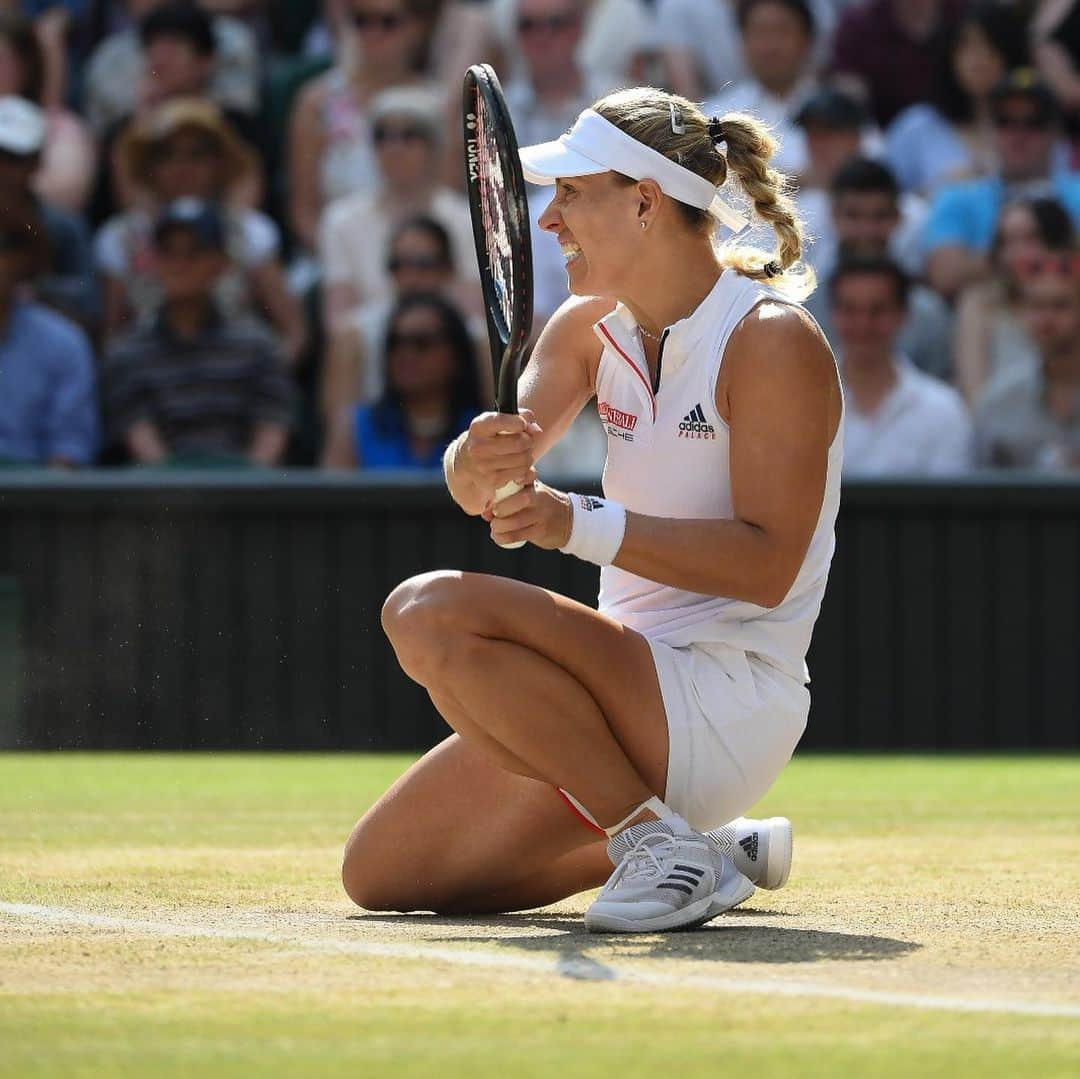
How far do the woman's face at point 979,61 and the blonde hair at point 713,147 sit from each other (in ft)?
22.0

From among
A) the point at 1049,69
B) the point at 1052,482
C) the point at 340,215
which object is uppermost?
the point at 1049,69

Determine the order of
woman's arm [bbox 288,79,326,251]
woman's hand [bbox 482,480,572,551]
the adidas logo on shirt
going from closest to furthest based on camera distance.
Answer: woman's hand [bbox 482,480,572,551] → the adidas logo on shirt → woman's arm [bbox 288,79,326,251]

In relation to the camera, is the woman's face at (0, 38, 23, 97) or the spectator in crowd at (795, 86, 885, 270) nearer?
the spectator in crowd at (795, 86, 885, 270)

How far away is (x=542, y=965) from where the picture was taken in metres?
3.49

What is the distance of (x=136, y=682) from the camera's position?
8750 millimetres

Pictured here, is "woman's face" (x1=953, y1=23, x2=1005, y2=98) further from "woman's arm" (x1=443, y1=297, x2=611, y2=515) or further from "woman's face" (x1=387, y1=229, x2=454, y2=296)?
"woman's arm" (x1=443, y1=297, x2=611, y2=515)

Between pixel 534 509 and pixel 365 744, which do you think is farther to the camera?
pixel 365 744

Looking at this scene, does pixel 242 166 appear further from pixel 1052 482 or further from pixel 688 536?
pixel 688 536

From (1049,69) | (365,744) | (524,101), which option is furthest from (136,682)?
(1049,69)

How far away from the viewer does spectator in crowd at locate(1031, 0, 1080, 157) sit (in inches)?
429

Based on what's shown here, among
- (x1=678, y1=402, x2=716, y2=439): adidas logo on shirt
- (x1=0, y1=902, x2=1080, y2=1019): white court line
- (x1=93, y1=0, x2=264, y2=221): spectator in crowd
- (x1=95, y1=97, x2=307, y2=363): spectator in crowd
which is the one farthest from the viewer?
(x1=93, y1=0, x2=264, y2=221): spectator in crowd

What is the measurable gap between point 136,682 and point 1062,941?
553 centimetres

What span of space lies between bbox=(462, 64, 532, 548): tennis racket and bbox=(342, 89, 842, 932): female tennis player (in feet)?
0.28

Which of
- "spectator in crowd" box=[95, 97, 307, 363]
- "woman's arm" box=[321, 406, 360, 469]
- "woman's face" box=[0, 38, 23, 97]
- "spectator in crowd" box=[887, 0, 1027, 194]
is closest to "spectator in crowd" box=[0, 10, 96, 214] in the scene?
"woman's face" box=[0, 38, 23, 97]
